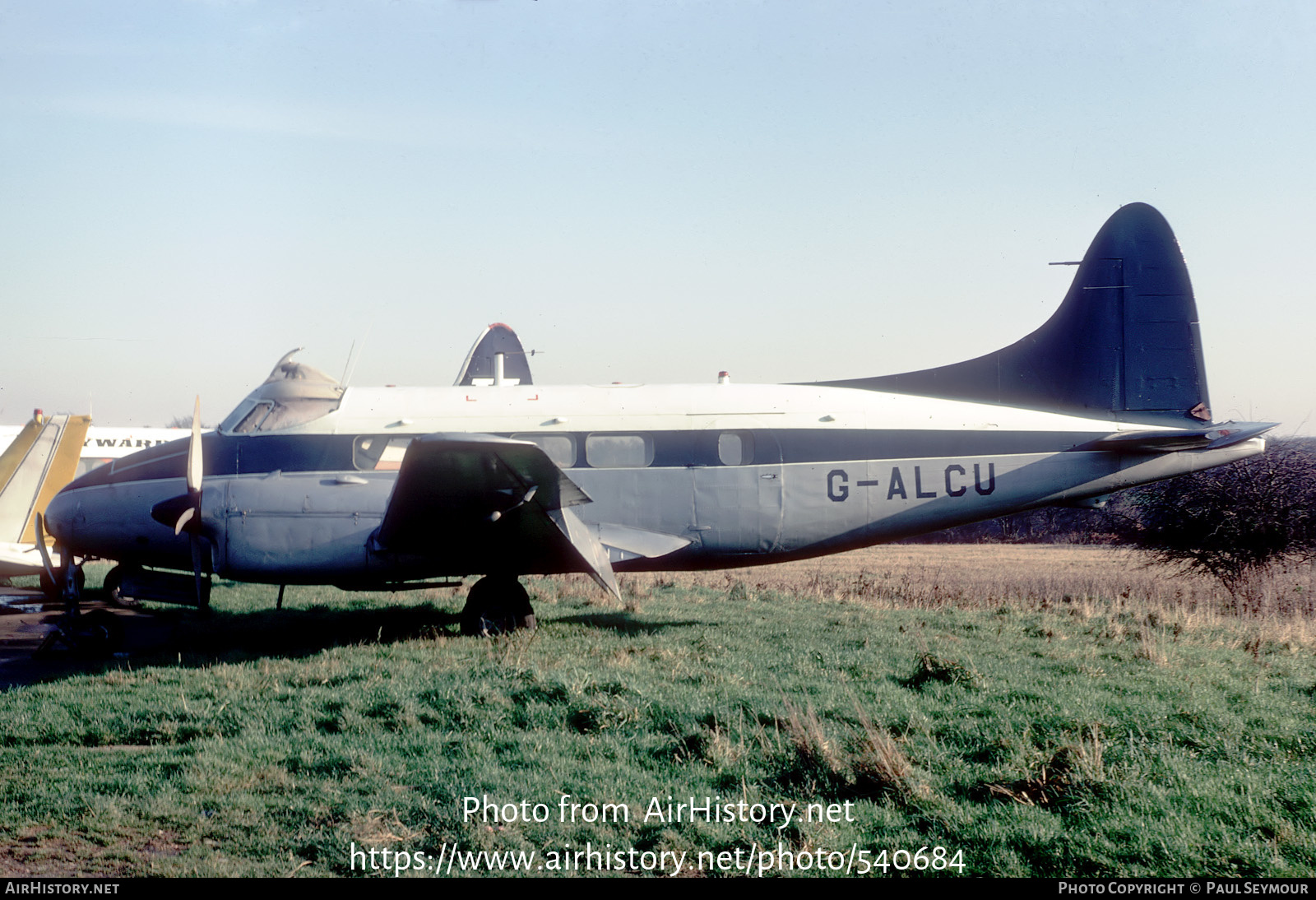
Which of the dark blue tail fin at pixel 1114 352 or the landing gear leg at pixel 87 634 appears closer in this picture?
the landing gear leg at pixel 87 634

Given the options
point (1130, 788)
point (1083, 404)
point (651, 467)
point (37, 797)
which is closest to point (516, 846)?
point (37, 797)

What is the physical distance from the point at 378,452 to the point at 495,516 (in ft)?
7.98

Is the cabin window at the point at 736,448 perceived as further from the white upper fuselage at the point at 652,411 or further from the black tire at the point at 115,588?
the black tire at the point at 115,588

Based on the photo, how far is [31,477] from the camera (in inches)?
661

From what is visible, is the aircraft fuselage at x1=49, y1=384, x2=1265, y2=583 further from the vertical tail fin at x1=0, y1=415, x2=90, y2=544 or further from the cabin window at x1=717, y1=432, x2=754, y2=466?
the vertical tail fin at x1=0, y1=415, x2=90, y2=544

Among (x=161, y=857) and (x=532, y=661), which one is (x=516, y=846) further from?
(x=532, y=661)

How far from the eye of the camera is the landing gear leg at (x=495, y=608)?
11.1 metres

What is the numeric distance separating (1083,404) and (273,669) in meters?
10.6

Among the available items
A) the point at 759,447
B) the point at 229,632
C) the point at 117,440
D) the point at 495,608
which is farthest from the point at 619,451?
the point at 117,440

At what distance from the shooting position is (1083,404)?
1207cm

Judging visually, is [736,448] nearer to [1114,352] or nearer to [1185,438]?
[1114,352]

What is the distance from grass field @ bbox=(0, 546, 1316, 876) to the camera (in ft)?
16.2

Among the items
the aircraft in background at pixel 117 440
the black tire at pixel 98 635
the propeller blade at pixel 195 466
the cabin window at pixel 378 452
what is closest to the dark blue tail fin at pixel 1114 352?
the cabin window at pixel 378 452

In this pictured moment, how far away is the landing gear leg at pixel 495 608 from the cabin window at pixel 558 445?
1.63 metres
